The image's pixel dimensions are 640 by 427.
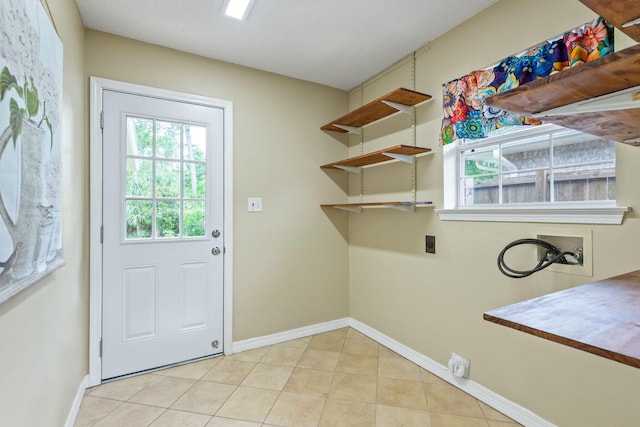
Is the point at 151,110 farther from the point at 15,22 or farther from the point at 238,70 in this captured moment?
the point at 15,22

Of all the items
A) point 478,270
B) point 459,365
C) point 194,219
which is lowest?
point 459,365

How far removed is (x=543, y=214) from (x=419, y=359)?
139 centimetres

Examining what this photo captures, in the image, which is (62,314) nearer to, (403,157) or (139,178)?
(139,178)

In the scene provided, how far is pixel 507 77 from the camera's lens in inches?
71.3

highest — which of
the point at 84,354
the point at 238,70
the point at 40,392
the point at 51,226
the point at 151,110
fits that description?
the point at 238,70

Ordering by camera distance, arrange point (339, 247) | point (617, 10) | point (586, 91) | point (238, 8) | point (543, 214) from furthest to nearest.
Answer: point (339, 247) → point (238, 8) → point (543, 214) → point (586, 91) → point (617, 10)

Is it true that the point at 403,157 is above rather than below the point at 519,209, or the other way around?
above

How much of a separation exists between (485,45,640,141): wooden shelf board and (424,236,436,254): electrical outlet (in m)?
1.34

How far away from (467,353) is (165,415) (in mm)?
1883

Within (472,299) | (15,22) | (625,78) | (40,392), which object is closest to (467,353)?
(472,299)

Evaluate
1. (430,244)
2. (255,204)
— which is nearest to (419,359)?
(430,244)

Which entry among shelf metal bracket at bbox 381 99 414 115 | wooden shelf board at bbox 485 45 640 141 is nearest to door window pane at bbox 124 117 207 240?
shelf metal bracket at bbox 381 99 414 115

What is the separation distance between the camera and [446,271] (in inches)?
88.7

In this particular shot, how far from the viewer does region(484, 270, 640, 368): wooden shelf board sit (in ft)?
1.96
